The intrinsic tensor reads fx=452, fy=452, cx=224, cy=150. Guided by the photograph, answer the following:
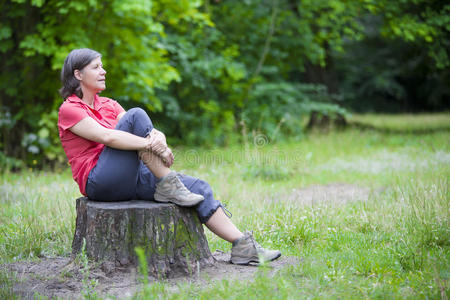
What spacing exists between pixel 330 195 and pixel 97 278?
315cm

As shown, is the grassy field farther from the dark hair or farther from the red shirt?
the dark hair

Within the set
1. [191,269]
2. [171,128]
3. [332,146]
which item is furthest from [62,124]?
[171,128]

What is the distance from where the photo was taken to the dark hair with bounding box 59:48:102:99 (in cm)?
352

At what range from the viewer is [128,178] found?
3.37m

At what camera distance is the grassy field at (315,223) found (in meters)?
3.01

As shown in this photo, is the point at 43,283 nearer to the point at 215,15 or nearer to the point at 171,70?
the point at 171,70

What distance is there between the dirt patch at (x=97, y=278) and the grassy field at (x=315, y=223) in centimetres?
13

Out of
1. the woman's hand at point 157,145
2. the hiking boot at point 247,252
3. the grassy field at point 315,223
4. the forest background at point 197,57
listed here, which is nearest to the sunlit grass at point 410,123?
the forest background at point 197,57

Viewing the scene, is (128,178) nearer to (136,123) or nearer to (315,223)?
(136,123)

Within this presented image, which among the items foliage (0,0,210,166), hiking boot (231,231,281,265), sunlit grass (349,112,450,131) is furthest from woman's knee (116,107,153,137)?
sunlit grass (349,112,450,131)

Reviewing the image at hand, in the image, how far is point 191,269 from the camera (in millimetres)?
3357

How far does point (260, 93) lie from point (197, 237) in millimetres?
8720

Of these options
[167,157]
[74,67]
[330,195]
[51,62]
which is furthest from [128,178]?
[51,62]

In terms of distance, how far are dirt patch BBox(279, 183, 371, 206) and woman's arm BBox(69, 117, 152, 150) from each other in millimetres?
2244
